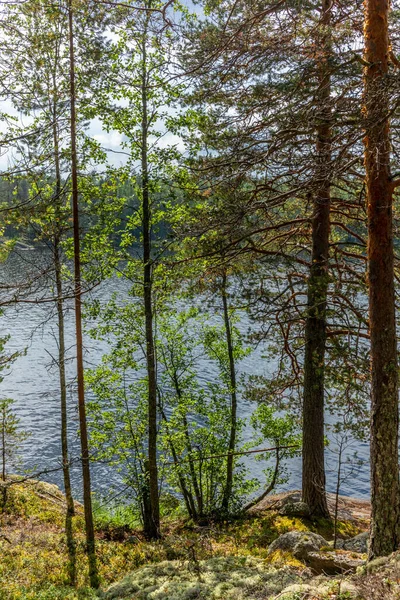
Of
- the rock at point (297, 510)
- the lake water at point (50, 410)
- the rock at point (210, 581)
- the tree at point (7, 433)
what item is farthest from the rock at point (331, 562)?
the tree at point (7, 433)

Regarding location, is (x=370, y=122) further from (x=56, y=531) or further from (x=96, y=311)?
(x=56, y=531)

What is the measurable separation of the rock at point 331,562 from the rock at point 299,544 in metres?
0.21

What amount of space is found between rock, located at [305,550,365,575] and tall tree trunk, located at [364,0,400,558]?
0.47m

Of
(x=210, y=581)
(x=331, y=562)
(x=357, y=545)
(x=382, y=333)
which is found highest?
(x=382, y=333)

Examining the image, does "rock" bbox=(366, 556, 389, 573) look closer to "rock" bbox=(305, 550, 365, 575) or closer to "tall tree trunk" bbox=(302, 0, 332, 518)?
"rock" bbox=(305, 550, 365, 575)

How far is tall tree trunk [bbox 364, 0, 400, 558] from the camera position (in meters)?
5.28

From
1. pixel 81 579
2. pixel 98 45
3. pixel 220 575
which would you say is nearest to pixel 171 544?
pixel 81 579

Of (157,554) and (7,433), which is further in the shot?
(7,433)

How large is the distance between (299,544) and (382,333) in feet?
11.4

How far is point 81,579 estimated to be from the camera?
8523 millimetres

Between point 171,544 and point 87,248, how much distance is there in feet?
22.2

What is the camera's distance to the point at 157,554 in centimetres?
948

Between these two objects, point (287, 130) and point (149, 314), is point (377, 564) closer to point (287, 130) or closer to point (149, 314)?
point (287, 130)

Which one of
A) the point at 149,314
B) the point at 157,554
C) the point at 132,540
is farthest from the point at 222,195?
the point at 132,540
